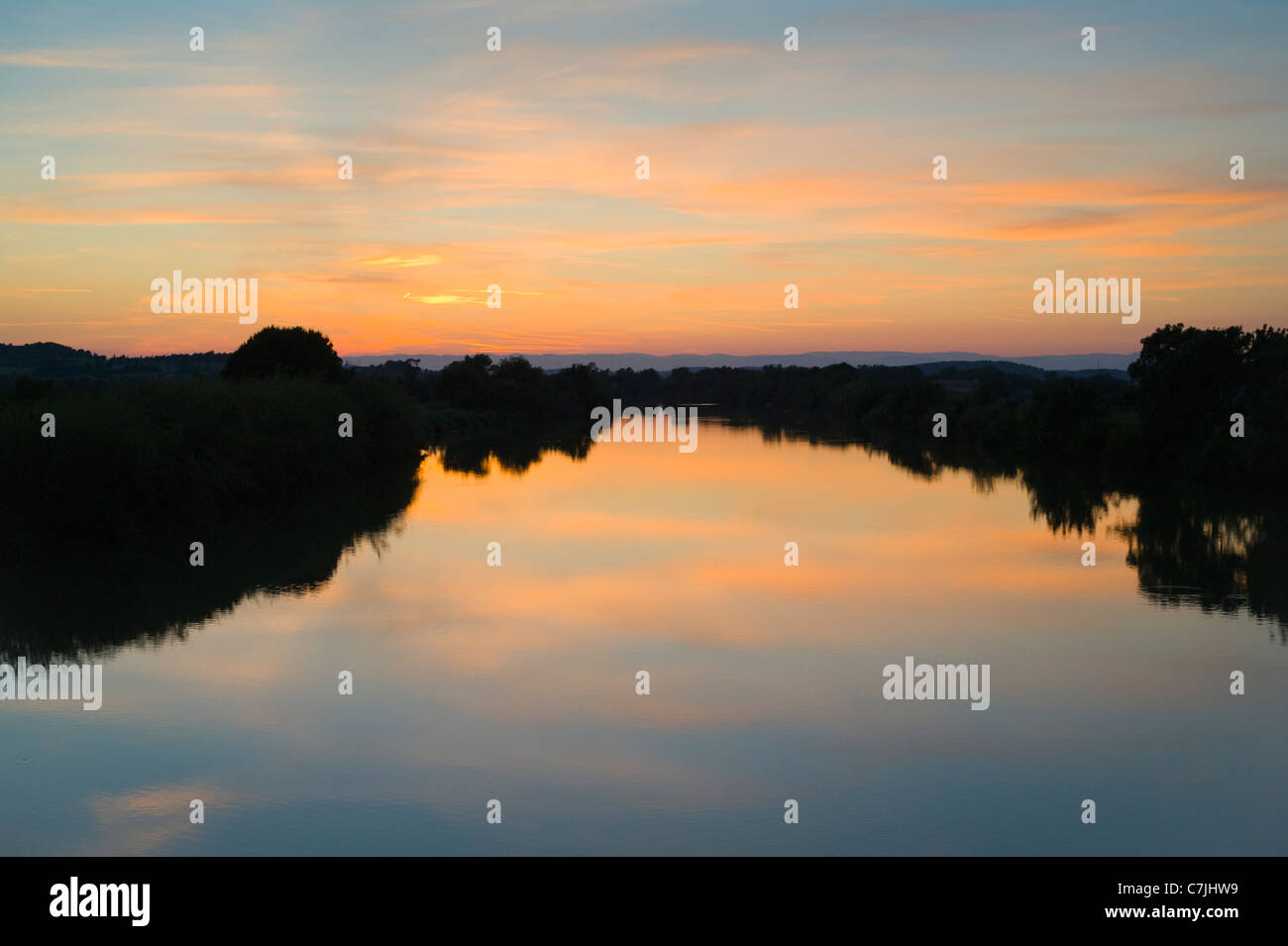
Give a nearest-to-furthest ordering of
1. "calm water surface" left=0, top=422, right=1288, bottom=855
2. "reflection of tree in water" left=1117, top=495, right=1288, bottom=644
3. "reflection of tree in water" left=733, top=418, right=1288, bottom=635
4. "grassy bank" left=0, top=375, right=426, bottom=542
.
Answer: "calm water surface" left=0, top=422, right=1288, bottom=855 → "reflection of tree in water" left=1117, top=495, right=1288, bottom=644 → "reflection of tree in water" left=733, top=418, right=1288, bottom=635 → "grassy bank" left=0, top=375, right=426, bottom=542

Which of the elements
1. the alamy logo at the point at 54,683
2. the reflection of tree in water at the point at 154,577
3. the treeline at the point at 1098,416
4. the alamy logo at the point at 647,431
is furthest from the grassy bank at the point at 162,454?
the alamy logo at the point at 647,431

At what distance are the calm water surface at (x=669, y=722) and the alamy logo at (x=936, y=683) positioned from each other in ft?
0.52

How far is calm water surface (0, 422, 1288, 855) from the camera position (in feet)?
20.9

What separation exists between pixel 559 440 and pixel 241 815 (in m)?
46.4

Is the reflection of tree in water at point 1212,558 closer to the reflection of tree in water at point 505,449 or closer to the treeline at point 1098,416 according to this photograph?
the treeline at point 1098,416

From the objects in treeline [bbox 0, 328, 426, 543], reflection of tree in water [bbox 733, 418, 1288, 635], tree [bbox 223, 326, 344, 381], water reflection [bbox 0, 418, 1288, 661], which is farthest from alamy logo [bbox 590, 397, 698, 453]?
water reflection [bbox 0, 418, 1288, 661]

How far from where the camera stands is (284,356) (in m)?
38.1

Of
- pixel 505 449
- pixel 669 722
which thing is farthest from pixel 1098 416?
pixel 669 722

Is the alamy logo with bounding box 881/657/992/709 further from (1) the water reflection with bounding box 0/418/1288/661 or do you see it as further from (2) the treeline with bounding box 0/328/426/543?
(2) the treeline with bounding box 0/328/426/543

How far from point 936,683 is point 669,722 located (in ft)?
8.61
